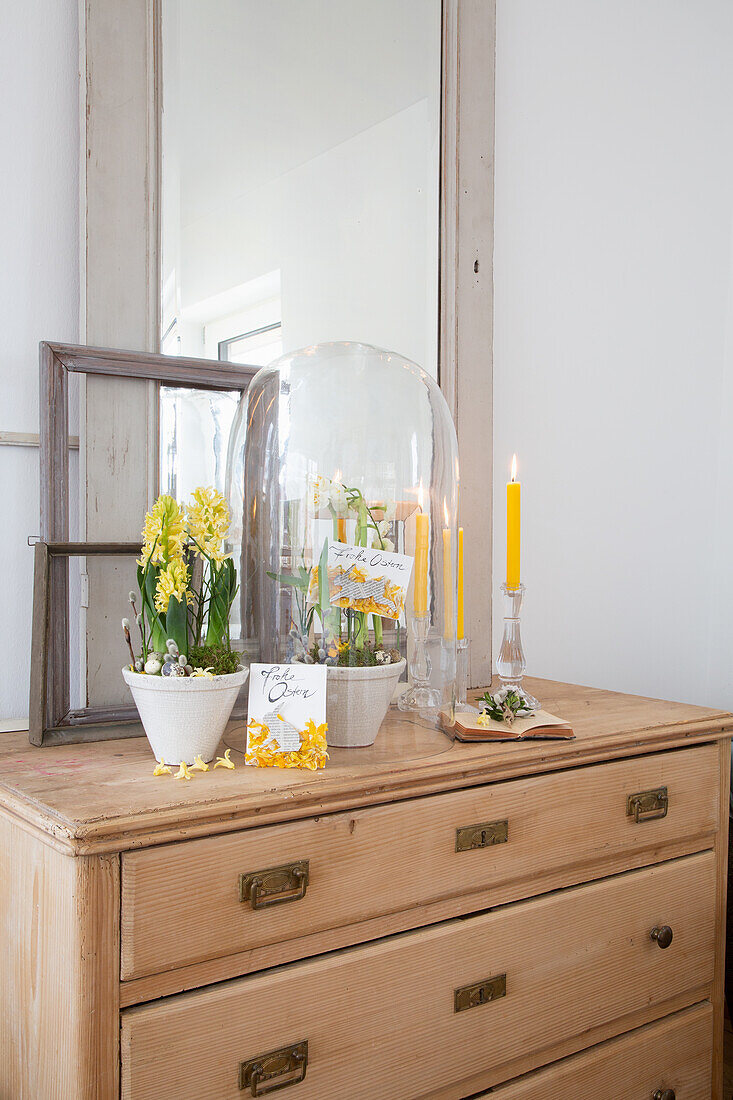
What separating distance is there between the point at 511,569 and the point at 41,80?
1.02 m

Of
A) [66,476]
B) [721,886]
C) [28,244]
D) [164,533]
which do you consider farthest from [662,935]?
[28,244]

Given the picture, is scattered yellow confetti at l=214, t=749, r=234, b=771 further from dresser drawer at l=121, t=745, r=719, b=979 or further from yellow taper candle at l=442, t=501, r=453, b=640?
yellow taper candle at l=442, t=501, r=453, b=640

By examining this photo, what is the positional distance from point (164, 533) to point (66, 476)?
284 mm

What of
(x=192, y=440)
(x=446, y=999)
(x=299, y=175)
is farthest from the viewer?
(x=299, y=175)

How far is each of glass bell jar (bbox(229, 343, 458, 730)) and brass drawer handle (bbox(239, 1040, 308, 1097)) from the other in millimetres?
364

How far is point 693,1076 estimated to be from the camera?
1.48m

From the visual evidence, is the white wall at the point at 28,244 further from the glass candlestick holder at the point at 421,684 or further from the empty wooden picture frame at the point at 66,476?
the glass candlestick holder at the point at 421,684

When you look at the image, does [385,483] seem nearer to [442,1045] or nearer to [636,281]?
[442,1045]

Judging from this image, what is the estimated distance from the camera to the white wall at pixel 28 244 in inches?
50.1

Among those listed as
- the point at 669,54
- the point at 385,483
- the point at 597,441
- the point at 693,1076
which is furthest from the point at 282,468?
the point at 669,54

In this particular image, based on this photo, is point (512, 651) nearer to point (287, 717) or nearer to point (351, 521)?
point (351, 521)

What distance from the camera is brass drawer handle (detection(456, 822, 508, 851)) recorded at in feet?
3.74

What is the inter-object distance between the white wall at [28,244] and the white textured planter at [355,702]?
19.2 inches

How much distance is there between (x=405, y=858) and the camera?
1081 mm
